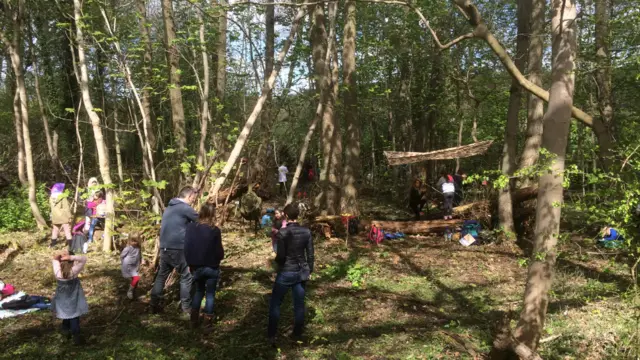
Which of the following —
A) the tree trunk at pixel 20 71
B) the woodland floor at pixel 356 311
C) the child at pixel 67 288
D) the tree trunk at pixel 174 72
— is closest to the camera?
Answer: the child at pixel 67 288

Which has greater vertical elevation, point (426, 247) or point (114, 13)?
point (114, 13)

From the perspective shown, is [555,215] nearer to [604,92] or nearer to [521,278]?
[521,278]

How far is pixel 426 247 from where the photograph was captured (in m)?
9.91

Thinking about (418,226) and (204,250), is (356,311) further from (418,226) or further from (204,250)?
(418,226)

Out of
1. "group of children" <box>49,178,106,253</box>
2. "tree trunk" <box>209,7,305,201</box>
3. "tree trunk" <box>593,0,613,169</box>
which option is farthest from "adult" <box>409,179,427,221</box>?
"group of children" <box>49,178,106,253</box>

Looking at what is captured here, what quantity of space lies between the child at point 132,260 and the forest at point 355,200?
0.95 ft

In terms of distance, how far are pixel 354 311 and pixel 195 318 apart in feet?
7.35

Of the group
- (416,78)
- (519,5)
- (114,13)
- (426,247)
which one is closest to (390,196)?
(416,78)

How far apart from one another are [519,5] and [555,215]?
7563 millimetres

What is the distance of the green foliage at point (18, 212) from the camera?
10.9 metres

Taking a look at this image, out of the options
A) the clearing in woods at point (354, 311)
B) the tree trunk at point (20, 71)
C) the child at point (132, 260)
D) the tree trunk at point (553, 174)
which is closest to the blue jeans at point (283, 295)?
the clearing in woods at point (354, 311)

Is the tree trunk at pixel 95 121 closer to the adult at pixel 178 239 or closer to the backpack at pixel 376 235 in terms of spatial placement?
the adult at pixel 178 239

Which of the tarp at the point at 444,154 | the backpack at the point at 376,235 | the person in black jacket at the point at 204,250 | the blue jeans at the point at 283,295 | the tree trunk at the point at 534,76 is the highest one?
the tree trunk at the point at 534,76

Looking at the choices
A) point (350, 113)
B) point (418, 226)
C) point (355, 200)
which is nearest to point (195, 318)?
point (355, 200)
